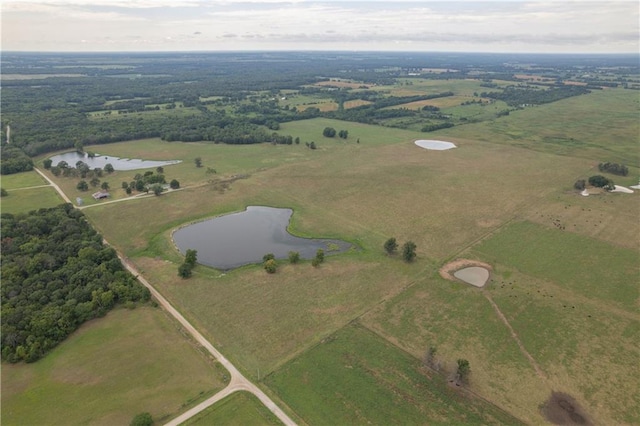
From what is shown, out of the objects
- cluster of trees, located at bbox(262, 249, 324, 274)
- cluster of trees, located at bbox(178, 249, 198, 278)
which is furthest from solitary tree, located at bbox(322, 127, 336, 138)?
cluster of trees, located at bbox(178, 249, 198, 278)

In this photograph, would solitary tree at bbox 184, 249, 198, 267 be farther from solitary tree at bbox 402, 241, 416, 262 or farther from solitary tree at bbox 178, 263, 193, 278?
solitary tree at bbox 402, 241, 416, 262

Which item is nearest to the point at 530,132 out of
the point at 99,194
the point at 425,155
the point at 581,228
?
the point at 425,155

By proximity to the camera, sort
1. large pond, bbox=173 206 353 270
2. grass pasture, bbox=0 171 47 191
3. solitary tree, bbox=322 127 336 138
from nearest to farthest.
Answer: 1. large pond, bbox=173 206 353 270
2. grass pasture, bbox=0 171 47 191
3. solitary tree, bbox=322 127 336 138

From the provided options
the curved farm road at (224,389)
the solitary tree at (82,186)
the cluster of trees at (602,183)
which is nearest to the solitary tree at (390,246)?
the curved farm road at (224,389)

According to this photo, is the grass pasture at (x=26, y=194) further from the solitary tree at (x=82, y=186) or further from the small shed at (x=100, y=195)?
the small shed at (x=100, y=195)

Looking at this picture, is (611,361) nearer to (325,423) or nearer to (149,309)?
(325,423)

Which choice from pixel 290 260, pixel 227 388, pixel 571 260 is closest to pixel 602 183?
pixel 571 260

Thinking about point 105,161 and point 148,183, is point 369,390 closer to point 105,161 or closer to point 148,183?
point 148,183
